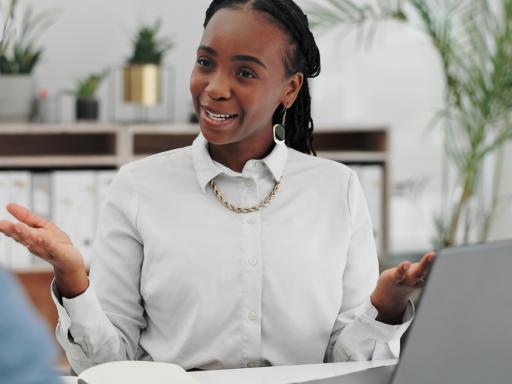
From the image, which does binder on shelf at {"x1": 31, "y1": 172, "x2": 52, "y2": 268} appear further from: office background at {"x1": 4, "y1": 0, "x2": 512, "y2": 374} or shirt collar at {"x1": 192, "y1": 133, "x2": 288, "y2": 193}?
shirt collar at {"x1": 192, "y1": 133, "x2": 288, "y2": 193}

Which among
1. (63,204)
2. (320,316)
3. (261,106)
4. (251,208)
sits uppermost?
(261,106)

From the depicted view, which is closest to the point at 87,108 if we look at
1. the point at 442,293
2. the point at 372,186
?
the point at 372,186

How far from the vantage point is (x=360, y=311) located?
1.48m

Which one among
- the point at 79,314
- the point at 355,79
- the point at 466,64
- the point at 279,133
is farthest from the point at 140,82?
the point at 79,314

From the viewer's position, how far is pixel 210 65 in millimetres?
1391

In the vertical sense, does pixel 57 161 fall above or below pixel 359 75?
below

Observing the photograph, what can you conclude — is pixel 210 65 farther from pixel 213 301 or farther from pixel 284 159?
pixel 213 301

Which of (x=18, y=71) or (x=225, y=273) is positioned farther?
(x=18, y=71)

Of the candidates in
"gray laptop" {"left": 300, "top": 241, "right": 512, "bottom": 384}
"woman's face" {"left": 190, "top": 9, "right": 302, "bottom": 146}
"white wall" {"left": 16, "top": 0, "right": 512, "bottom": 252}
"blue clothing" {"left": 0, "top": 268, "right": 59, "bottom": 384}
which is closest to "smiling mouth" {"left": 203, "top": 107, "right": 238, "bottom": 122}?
"woman's face" {"left": 190, "top": 9, "right": 302, "bottom": 146}

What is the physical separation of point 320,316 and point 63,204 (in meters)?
2.09

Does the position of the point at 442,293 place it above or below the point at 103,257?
above

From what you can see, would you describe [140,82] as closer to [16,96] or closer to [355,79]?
[16,96]

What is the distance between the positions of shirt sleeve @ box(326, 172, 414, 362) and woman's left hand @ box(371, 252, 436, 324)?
0.5 inches

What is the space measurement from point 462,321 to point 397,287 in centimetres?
32
